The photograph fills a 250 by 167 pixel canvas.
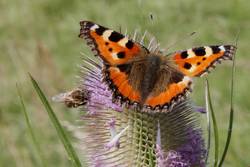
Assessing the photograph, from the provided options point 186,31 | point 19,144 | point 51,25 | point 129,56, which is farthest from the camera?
point 51,25

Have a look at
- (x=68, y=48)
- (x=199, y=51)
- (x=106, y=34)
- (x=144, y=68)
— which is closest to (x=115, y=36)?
(x=106, y=34)

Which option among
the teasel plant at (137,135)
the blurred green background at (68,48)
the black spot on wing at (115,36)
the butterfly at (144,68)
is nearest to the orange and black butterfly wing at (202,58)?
the butterfly at (144,68)

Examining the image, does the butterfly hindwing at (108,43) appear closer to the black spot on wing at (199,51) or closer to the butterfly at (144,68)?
the butterfly at (144,68)

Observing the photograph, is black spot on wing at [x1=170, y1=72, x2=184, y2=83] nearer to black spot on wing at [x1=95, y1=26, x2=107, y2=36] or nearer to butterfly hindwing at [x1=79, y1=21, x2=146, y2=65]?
butterfly hindwing at [x1=79, y1=21, x2=146, y2=65]

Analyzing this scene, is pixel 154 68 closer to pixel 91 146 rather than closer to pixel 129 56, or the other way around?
pixel 129 56

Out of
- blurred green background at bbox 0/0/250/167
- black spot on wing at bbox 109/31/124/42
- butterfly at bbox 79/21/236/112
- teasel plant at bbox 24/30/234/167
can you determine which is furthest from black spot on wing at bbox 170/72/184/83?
blurred green background at bbox 0/0/250/167

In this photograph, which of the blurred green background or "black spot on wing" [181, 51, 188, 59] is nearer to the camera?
"black spot on wing" [181, 51, 188, 59]

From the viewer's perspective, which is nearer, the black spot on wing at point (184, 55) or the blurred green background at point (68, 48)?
the black spot on wing at point (184, 55)

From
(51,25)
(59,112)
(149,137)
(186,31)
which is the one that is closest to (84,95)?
(149,137)
